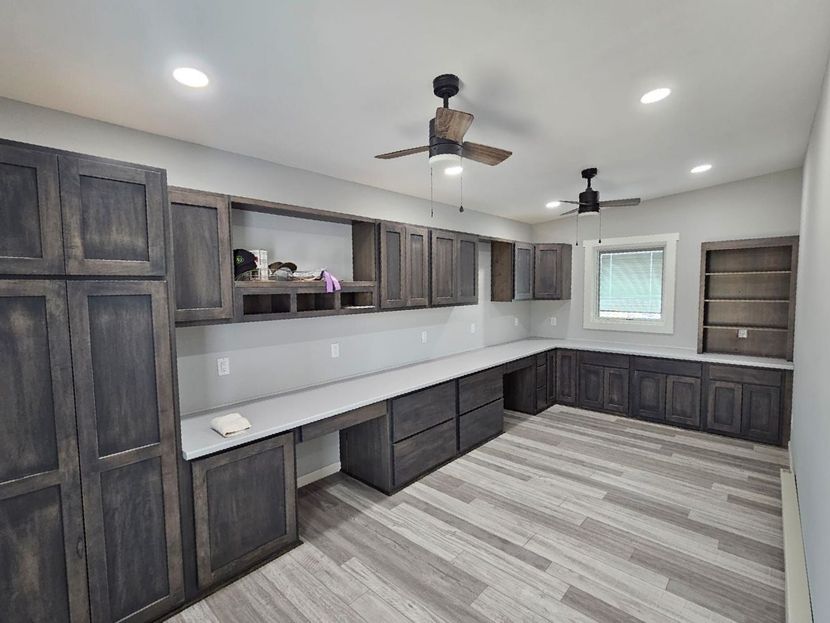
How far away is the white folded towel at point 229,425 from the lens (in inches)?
87.4

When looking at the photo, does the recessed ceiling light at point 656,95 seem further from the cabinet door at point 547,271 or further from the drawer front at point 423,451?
the cabinet door at point 547,271

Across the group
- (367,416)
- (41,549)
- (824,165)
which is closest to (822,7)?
(824,165)

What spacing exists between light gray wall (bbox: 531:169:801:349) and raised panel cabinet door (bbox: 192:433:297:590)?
15.1ft

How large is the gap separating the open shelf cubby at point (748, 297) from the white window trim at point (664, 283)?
0.37 m

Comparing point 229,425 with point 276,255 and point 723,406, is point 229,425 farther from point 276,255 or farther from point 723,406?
point 723,406

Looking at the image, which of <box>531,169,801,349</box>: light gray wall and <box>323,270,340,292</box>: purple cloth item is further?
<box>531,169,801,349</box>: light gray wall

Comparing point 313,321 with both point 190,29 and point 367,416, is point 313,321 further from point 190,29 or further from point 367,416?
point 190,29

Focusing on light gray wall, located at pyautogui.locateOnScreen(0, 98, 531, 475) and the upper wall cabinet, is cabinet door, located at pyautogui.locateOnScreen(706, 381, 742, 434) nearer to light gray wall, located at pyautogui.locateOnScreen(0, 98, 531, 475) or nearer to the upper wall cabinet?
the upper wall cabinet

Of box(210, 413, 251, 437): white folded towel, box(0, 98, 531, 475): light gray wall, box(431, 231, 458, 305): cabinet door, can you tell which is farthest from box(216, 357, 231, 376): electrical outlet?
box(431, 231, 458, 305): cabinet door

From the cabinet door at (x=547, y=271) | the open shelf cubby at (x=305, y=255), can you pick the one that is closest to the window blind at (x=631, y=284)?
the cabinet door at (x=547, y=271)

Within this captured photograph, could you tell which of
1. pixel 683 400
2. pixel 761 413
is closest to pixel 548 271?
pixel 683 400

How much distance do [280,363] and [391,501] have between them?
136 centimetres

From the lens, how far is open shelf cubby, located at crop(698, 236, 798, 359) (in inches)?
164

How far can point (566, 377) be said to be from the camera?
530 cm
